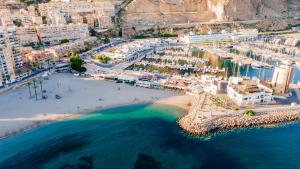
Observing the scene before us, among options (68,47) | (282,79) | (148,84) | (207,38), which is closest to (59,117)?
(148,84)

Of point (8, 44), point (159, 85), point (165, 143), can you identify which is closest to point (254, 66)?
point (159, 85)

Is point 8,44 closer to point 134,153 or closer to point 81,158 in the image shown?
point 81,158

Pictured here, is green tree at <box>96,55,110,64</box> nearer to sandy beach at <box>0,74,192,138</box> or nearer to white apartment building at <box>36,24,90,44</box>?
sandy beach at <box>0,74,192,138</box>

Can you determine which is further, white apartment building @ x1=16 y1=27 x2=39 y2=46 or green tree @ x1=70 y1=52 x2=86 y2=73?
white apartment building @ x1=16 y1=27 x2=39 y2=46

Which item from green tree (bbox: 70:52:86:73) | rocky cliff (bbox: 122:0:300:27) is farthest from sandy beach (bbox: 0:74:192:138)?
rocky cliff (bbox: 122:0:300:27)

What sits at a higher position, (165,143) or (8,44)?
(8,44)

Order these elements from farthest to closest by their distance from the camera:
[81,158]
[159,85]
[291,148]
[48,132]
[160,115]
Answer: [159,85] < [160,115] < [48,132] < [291,148] < [81,158]
